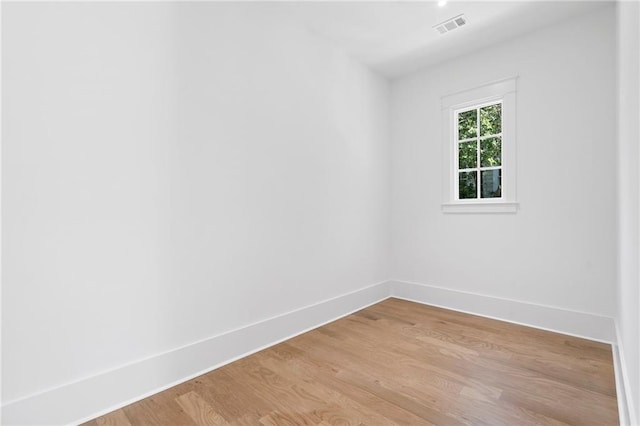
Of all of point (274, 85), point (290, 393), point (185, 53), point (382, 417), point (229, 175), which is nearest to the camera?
point (382, 417)

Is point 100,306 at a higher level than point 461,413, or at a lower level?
higher

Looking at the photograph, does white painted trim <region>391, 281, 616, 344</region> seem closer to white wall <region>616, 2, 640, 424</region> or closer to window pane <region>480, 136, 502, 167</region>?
white wall <region>616, 2, 640, 424</region>

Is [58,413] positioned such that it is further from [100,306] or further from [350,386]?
[350,386]

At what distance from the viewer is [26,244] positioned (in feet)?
4.40

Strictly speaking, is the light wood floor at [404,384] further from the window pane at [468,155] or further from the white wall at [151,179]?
the window pane at [468,155]

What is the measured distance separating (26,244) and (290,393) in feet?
4.70

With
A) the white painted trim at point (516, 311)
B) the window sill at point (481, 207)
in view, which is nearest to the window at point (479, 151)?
the window sill at point (481, 207)

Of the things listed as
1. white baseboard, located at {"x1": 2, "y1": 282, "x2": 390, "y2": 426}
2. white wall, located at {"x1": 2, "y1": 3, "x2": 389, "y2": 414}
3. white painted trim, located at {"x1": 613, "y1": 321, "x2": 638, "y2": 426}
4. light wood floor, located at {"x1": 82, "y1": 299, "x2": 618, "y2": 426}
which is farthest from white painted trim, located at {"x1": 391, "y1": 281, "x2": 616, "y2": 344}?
white baseboard, located at {"x1": 2, "y1": 282, "x2": 390, "y2": 426}

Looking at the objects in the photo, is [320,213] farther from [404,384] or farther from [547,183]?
[547,183]

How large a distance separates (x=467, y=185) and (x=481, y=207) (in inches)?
11.9

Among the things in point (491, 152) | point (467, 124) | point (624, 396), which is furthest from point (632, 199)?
point (467, 124)

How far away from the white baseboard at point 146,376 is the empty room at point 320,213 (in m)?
0.01

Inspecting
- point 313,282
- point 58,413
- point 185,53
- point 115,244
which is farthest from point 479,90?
point 58,413

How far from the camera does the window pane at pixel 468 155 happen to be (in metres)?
3.14
